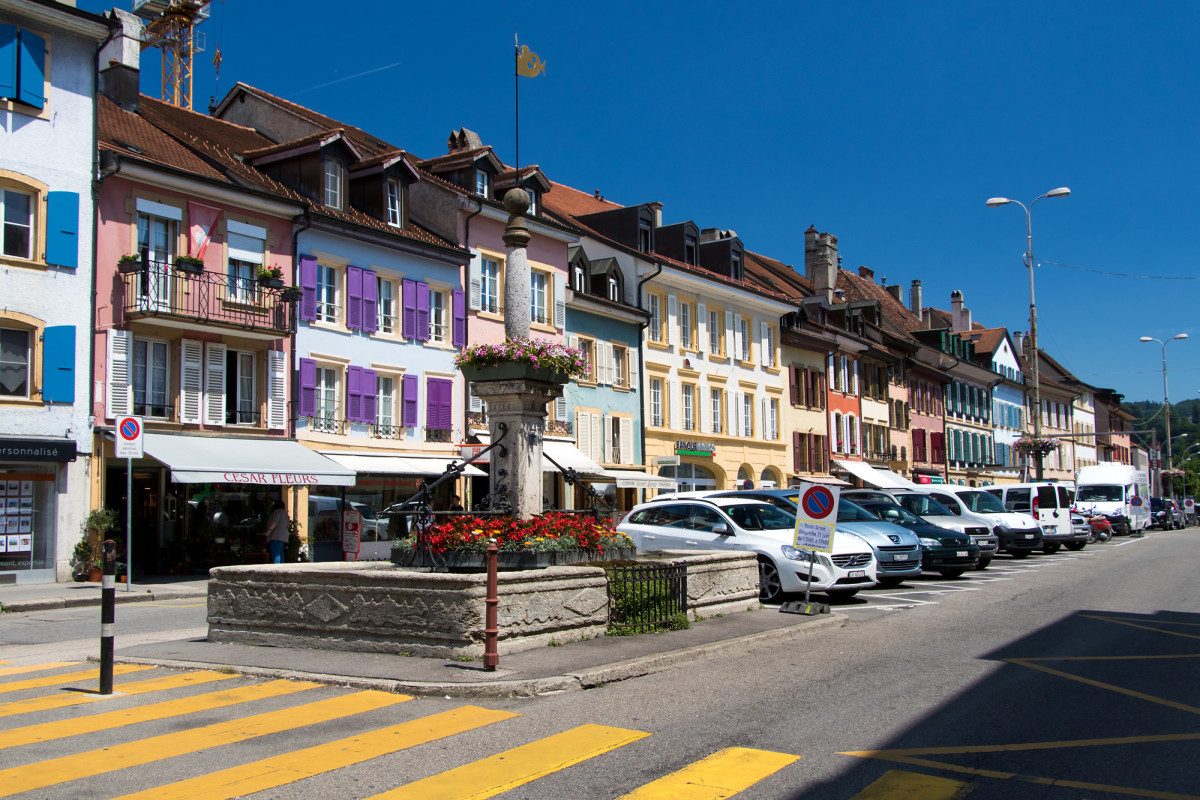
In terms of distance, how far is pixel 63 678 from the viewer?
981cm

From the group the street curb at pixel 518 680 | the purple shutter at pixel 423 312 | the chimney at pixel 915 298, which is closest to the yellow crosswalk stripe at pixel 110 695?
the street curb at pixel 518 680

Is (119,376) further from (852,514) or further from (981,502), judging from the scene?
(981,502)

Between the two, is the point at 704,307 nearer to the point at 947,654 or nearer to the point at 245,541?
the point at 245,541

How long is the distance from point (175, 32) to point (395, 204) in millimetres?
22136

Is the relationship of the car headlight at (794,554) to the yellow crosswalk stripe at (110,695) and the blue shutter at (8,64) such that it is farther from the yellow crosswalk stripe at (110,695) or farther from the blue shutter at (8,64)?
the blue shutter at (8,64)

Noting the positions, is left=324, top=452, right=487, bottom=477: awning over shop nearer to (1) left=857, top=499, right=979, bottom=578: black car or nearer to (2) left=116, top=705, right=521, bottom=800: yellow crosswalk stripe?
(1) left=857, top=499, right=979, bottom=578: black car

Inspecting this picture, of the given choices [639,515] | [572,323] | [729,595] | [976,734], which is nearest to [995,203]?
[572,323]

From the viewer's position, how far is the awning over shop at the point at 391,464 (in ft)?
91.9

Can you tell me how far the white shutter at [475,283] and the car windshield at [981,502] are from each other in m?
14.8

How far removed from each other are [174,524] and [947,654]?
19.4 meters

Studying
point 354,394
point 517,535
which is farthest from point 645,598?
point 354,394

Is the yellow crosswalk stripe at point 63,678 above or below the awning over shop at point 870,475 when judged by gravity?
below

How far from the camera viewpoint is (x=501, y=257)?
113 ft

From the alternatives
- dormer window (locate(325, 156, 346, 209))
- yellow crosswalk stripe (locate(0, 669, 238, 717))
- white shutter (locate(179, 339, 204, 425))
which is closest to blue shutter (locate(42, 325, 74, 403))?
white shutter (locate(179, 339, 204, 425))
